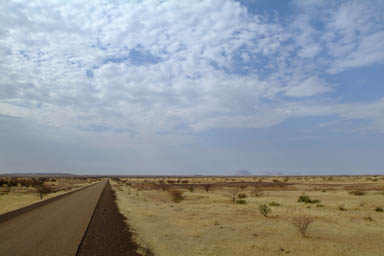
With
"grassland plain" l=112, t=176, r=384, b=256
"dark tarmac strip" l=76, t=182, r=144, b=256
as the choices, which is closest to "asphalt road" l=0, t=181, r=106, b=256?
"dark tarmac strip" l=76, t=182, r=144, b=256

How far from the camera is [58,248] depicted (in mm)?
13180

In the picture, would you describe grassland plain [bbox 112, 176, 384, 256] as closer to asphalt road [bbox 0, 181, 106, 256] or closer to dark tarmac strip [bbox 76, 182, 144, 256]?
dark tarmac strip [bbox 76, 182, 144, 256]

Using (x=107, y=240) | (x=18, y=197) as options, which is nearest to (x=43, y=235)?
(x=107, y=240)

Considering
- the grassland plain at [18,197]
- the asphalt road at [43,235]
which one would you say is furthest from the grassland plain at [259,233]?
the grassland plain at [18,197]

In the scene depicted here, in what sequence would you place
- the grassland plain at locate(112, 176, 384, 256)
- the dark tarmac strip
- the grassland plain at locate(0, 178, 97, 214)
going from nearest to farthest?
the dark tarmac strip
the grassland plain at locate(112, 176, 384, 256)
the grassland plain at locate(0, 178, 97, 214)

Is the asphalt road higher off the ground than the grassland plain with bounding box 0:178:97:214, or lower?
lower

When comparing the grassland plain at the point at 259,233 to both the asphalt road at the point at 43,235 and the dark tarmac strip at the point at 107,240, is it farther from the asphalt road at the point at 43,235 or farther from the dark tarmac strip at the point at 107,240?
the asphalt road at the point at 43,235

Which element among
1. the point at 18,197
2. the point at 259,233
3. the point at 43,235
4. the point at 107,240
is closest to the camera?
the point at 107,240

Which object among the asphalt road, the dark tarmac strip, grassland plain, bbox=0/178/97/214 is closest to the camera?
the asphalt road

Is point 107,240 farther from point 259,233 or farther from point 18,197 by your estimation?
point 18,197

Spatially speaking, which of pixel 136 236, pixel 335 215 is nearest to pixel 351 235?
pixel 335 215

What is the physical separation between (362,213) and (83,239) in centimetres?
2012

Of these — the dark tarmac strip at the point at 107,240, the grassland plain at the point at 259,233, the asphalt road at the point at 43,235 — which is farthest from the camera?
the grassland plain at the point at 259,233

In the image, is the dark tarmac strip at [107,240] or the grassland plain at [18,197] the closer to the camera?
the dark tarmac strip at [107,240]
